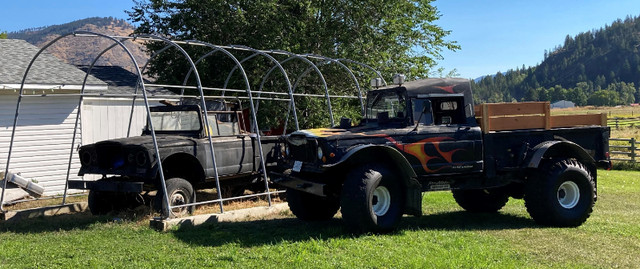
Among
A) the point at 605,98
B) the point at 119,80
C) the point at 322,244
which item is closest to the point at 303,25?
the point at 119,80

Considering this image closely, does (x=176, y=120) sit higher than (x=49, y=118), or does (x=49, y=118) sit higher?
(x=49, y=118)

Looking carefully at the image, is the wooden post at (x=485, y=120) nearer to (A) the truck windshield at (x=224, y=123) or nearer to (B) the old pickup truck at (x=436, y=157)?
(B) the old pickup truck at (x=436, y=157)

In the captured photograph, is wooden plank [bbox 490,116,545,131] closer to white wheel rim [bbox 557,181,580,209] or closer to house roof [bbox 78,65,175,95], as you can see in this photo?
white wheel rim [bbox 557,181,580,209]

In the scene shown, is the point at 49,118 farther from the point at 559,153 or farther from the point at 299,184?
the point at 559,153

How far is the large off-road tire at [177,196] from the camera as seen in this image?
961cm

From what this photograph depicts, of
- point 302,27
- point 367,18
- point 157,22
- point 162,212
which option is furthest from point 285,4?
point 162,212

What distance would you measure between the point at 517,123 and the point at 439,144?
1.45 meters

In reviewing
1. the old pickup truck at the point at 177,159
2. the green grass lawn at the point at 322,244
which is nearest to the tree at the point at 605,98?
the green grass lawn at the point at 322,244

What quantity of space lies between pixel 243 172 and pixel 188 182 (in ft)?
4.40

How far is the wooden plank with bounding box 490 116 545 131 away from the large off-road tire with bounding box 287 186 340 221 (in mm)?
2793

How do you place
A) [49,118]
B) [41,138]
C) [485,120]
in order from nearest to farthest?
1. [485,120]
2. [41,138]
3. [49,118]

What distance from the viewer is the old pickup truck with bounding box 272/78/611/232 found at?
809cm

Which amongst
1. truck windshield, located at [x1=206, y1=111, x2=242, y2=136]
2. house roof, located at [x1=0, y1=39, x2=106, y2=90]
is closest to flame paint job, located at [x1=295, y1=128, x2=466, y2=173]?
truck windshield, located at [x1=206, y1=111, x2=242, y2=136]

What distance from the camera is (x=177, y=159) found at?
1027cm
